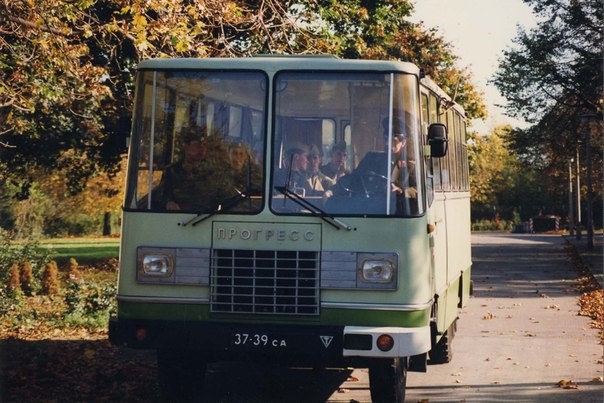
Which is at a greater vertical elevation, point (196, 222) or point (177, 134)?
point (177, 134)

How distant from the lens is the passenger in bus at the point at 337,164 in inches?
367

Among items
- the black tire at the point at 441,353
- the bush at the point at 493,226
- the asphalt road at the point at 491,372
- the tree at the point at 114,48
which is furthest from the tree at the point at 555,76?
the bush at the point at 493,226

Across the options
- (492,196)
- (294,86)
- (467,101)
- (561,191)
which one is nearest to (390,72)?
(294,86)

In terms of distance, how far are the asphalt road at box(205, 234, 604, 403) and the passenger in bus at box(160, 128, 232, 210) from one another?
2.06 metres

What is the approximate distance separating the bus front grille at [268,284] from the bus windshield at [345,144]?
41 cm

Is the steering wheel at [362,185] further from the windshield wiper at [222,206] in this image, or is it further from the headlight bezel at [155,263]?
the headlight bezel at [155,263]

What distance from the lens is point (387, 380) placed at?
372 inches

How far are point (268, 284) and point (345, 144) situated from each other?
4.35 ft

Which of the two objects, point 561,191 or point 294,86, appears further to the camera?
point 561,191

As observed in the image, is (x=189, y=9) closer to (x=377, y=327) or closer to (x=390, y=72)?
(x=390, y=72)

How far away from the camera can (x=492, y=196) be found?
321ft

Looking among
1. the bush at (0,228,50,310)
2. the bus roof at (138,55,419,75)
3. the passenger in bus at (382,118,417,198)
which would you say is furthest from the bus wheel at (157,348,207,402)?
the bush at (0,228,50,310)

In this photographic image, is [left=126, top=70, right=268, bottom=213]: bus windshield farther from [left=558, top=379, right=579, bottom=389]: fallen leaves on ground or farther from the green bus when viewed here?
[left=558, top=379, right=579, bottom=389]: fallen leaves on ground

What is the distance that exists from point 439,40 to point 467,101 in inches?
162
